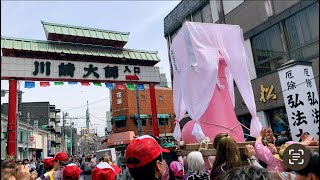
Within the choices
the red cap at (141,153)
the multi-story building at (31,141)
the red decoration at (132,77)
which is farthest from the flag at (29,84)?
the multi-story building at (31,141)

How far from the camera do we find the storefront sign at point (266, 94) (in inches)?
473

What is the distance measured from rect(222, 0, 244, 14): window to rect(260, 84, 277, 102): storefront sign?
13.8 ft

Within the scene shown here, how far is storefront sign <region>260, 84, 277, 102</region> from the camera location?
12.0 m

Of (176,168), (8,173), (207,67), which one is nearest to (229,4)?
(207,67)

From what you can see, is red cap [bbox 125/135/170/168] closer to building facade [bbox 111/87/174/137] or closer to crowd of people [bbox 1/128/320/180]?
crowd of people [bbox 1/128/320/180]

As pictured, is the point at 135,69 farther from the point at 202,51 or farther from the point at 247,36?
the point at 202,51

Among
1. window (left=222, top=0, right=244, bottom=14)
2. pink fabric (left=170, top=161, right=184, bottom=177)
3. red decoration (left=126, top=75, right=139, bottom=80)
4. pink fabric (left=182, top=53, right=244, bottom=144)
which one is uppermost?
window (left=222, top=0, right=244, bottom=14)

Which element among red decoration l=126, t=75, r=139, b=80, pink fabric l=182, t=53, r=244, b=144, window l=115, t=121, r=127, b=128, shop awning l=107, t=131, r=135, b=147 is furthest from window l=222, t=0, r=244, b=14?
window l=115, t=121, r=127, b=128

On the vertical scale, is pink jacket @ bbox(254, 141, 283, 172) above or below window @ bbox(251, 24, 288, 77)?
below

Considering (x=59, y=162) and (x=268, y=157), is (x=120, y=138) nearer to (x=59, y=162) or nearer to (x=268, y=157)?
(x=59, y=162)

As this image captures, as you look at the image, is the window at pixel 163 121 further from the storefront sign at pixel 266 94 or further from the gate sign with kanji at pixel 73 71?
the storefront sign at pixel 266 94

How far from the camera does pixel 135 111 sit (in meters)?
36.4

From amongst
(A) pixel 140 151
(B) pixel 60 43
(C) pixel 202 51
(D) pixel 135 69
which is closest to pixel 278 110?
(D) pixel 135 69

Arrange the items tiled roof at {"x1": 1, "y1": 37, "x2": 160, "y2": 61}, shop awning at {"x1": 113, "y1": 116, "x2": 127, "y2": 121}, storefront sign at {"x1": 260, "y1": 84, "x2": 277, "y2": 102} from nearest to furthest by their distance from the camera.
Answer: tiled roof at {"x1": 1, "y1": 37, "x2": 160, "y2": 61}
storefront sign at {"x1": 260, "y1": 84, "x2": 277, "y2": 102}
shop awning at {"x1": 113, "y1": 116, "x2": 127, "y2": 121}
